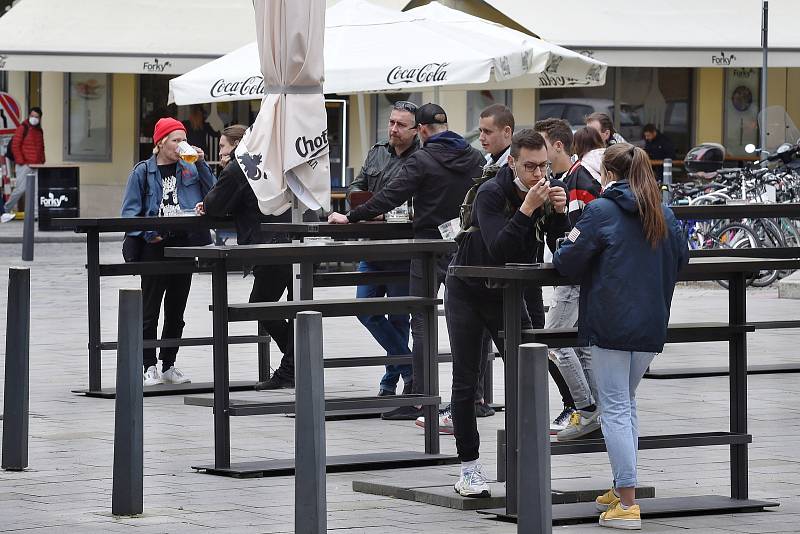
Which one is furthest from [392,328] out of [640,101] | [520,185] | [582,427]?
[640,101]

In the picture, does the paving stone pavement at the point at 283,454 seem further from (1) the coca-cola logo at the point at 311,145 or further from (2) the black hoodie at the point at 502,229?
(1) the coca-cola logo at the point at 311,145

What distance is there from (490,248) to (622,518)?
131cm

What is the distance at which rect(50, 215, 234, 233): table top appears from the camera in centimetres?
1116

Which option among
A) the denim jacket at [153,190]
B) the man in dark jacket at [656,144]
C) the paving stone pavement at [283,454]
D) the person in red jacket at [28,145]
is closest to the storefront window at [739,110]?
the man in dark jacket at [656,144]

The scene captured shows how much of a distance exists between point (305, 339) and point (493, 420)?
4029mm

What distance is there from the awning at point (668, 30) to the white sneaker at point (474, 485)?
1839cm

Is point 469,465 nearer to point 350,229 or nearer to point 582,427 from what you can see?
point 582,427

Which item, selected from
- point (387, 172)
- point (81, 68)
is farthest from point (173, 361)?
point (81, 68)

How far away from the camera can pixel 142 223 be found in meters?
11.3

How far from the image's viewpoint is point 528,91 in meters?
31.0

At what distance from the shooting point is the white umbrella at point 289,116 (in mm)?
10570

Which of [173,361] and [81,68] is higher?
[81,68]

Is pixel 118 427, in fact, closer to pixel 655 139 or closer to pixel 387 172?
pixel 387 172

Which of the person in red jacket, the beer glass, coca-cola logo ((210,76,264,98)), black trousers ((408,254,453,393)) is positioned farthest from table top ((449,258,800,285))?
the person in red jacket
